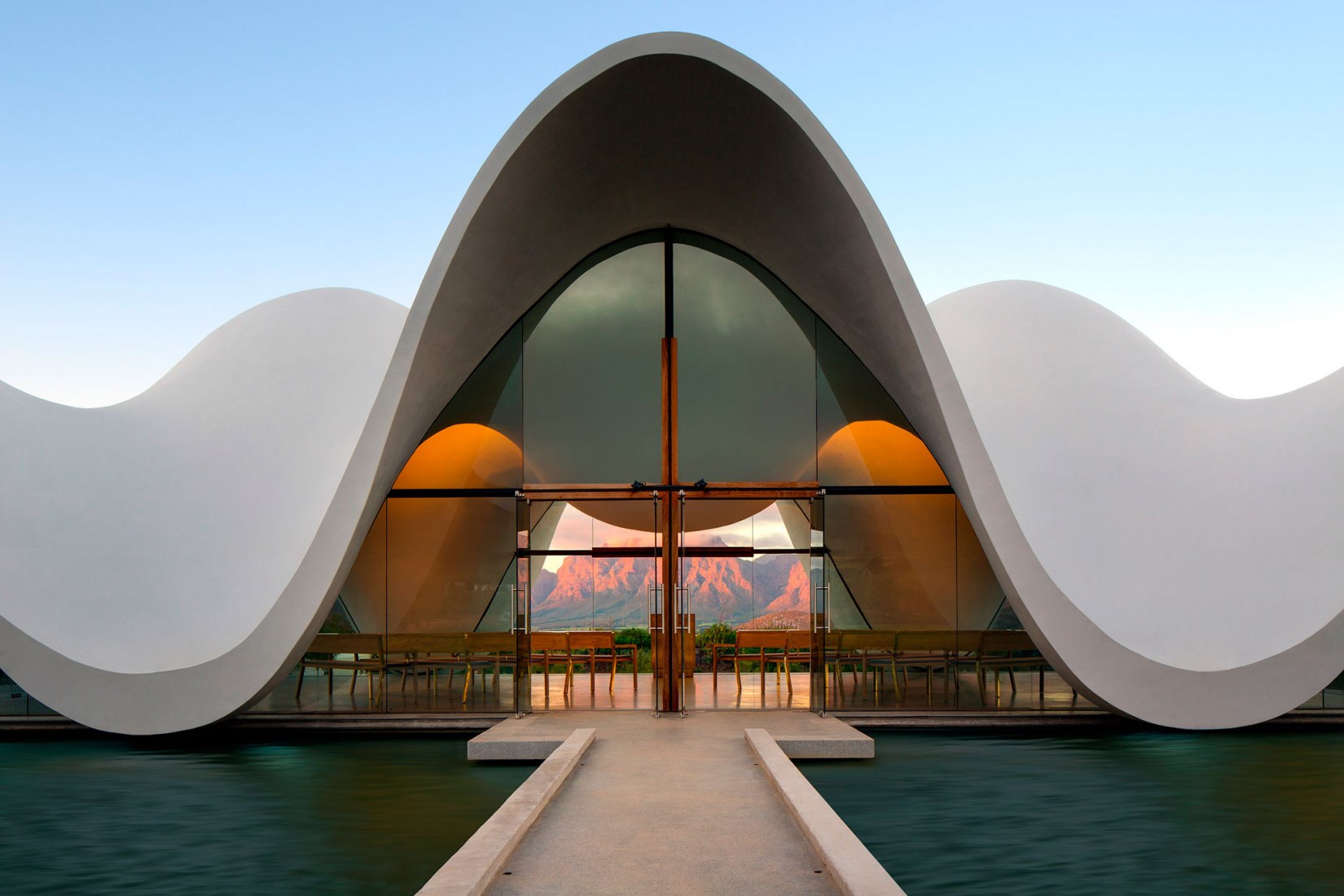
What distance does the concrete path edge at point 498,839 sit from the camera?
192 inches

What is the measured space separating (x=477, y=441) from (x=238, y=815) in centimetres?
594

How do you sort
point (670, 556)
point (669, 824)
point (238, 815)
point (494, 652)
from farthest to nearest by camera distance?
point (670, 556), point (494, 652), point (238, 815), point (669, 824)

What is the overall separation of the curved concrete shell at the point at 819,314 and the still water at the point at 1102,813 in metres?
1.30

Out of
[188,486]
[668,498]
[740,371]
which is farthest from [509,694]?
[188,486]

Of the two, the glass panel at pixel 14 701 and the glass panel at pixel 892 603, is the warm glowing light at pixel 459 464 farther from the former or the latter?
the glass panel at pixel 14 701

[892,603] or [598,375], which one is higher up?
[598,375]

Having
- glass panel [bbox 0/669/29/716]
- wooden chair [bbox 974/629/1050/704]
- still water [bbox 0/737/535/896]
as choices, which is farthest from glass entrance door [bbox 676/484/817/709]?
glass panel [bbox 0/669/29/716]

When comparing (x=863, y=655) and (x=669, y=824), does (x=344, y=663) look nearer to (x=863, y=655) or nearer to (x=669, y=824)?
(x=863, y=655)

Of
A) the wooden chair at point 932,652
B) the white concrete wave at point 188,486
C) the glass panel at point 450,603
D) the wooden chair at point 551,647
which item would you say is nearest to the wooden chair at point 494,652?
the glass panel at point 450,603

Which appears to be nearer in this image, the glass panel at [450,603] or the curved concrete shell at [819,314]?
the curved concrete shell at [819,314]

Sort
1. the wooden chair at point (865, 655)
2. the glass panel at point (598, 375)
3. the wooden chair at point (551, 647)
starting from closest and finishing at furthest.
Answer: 1. the wooden chair at point (865, 655)
2. the glass panel at point (598, 375)
3. the wooden chair at point (551, 647)

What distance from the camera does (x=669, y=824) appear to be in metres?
6.60

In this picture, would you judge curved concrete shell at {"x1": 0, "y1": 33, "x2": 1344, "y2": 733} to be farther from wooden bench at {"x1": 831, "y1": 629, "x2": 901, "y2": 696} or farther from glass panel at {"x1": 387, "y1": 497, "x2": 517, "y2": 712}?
wooden bench at {"x1": 831, "y1": 629, "x2": 901, "y2": 696}

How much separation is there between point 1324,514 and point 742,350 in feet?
24.0
